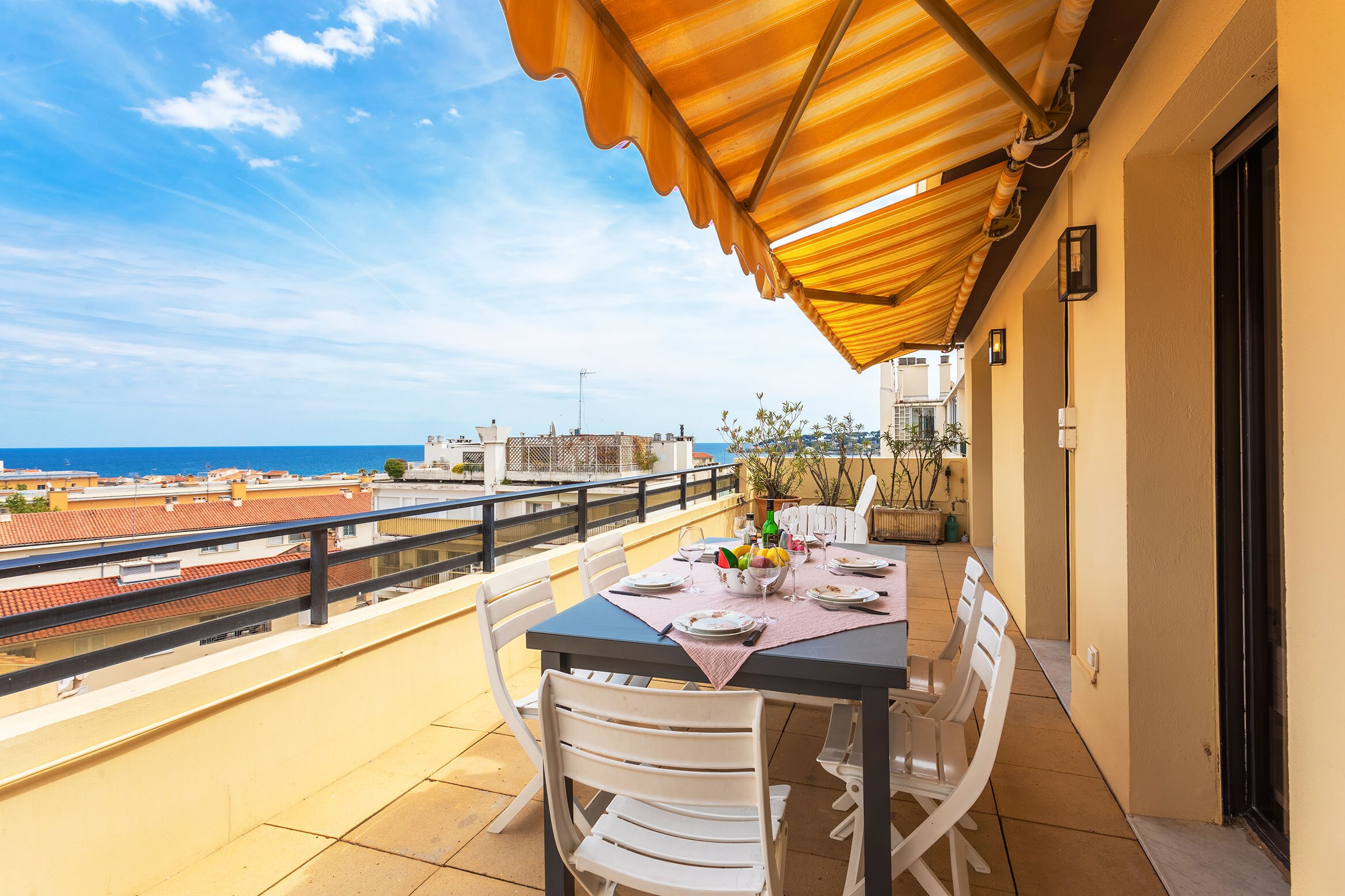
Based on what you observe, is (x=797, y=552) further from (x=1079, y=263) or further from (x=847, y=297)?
(x=847, y=297)

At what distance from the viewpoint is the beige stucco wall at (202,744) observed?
68.1 inches

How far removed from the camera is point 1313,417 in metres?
1.21

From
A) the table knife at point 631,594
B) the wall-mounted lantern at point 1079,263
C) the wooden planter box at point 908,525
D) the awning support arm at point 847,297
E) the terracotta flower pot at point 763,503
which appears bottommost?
the wooden planter box at point 908,525

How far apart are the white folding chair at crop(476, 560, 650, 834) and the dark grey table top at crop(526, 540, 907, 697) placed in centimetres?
24

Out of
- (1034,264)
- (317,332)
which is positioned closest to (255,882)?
(1034,264)

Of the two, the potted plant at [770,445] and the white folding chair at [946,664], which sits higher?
the potted plant at [770,445]

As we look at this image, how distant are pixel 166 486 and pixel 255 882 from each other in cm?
1428

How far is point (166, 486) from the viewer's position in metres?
13.0

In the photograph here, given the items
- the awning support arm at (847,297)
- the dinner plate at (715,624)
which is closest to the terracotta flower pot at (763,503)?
the awning support arm at (847,297)

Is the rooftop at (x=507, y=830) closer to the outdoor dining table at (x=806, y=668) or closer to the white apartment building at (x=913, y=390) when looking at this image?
the outdoor dining table at (x=806, y=668)

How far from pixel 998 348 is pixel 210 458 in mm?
73896

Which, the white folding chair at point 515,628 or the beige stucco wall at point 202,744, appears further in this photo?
the white folding chair at point 515,628

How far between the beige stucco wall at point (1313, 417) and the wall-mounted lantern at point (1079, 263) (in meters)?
1.44

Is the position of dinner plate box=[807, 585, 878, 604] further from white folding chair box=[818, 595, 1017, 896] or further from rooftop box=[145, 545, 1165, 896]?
rooftop box=[145, 545, 1165, 896]
